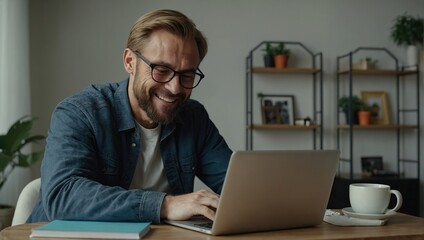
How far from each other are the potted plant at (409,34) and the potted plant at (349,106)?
1.89 feet

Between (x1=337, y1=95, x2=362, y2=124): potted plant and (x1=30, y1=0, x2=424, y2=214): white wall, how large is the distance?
0.13m

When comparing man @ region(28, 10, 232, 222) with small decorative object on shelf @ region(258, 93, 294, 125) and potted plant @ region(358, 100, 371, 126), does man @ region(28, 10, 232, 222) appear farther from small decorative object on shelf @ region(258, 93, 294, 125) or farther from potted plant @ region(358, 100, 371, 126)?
potted plant @ region(358, 100, 371, 126)

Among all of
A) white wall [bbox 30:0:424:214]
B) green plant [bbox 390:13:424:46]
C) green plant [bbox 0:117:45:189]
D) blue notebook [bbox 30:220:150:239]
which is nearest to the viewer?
blue notebook [bbox 30:220:150:239]

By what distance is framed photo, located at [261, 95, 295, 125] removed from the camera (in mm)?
4379

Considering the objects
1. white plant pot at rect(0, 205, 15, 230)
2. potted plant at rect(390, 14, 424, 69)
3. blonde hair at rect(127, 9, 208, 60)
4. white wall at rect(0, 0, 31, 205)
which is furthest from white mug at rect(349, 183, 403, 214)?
potted plant at rect(390, 14, 424, 69)

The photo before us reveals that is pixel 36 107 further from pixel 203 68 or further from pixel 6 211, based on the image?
pixel 203 68

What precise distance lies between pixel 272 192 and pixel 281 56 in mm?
3223

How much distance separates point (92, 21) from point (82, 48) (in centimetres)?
22

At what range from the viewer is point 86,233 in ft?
3.30

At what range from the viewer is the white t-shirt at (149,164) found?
1.66m

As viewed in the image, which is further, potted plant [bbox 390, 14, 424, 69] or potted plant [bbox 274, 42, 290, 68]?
potted plant [bbox 390, 14, 424, 69]

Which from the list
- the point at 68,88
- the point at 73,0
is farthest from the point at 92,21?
the point at 68,88

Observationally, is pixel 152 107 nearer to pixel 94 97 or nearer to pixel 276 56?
pixel 94 97

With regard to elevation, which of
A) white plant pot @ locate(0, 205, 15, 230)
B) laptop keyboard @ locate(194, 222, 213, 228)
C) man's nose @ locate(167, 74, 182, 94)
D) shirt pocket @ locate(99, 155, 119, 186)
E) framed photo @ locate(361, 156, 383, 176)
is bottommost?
white plant pot @ locate(0, 205, 15, 230)
